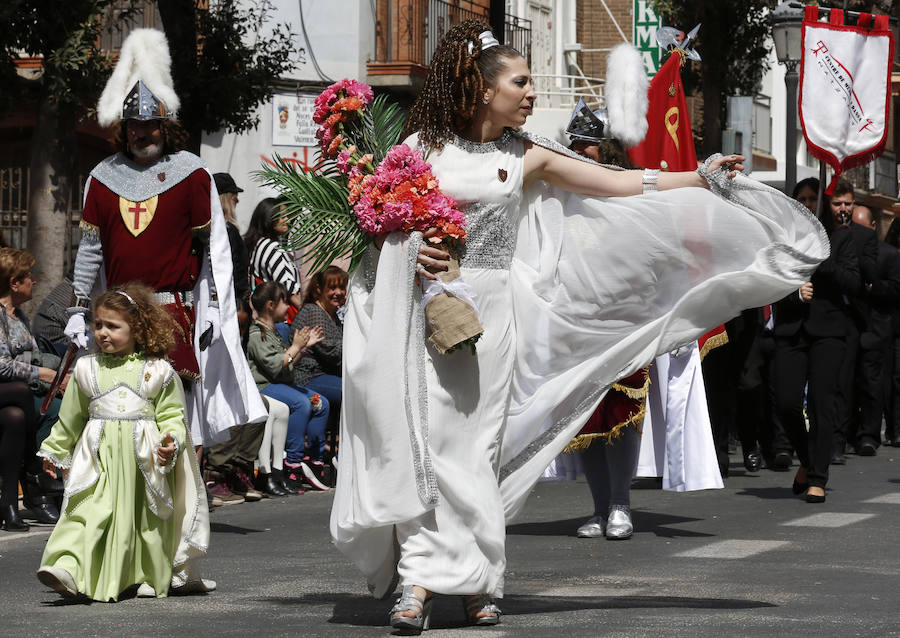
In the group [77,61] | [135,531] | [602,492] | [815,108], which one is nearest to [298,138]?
[77,61]

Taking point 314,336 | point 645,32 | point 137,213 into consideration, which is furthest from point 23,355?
point 645,32

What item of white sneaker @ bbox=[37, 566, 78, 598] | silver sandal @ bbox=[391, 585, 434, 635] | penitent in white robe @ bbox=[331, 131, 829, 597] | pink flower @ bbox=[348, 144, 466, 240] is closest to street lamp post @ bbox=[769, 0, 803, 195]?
penitent in white robe @ bbox=[331, 131, 829, 597]

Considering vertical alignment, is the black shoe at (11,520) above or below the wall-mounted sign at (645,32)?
below

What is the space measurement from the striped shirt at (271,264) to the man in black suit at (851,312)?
398cm

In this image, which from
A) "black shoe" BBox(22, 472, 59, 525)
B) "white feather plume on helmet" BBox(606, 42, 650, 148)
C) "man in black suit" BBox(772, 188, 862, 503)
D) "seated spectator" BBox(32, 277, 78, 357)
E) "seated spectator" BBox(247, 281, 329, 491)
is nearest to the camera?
"white feather plume on helmet" BBox(606, 42, 650, 148)

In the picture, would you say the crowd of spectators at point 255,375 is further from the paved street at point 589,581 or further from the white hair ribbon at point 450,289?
the white hair ribbon at point 450,289

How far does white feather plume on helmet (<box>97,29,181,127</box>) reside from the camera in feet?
31.1

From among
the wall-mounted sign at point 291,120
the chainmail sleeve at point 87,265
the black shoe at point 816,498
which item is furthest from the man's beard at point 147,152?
the wall-mounted sign at point 291,120

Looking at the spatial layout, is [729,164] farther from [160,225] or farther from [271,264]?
[271,264]

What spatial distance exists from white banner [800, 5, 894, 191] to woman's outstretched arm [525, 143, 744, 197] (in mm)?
7771

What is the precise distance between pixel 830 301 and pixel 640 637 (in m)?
6.21

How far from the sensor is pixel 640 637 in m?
6.51

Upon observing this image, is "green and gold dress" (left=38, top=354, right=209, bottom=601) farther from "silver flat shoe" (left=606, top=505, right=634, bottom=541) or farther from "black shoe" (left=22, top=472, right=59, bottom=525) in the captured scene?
"black shoe" (left=22, top=472, right=59, bottom=525)

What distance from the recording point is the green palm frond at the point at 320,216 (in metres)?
7.29
